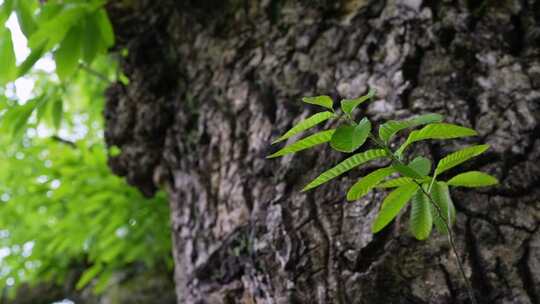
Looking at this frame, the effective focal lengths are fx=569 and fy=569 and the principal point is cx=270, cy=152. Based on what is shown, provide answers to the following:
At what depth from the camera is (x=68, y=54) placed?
1.44m

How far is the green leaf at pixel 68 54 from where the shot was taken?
4.68 feet

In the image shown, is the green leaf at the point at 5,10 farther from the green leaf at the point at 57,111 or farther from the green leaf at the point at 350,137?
the green leaf at the point at 350,137

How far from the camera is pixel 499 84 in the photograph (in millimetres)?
1211

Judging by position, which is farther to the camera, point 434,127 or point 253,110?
point 253,110

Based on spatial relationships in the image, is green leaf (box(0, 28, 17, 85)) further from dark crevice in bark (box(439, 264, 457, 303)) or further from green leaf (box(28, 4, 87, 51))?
dark crevice in bark (box(439, 264, 457, 303))

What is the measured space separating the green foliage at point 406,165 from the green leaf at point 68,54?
0.85 m

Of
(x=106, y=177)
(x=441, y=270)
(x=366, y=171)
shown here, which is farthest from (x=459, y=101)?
(x=106, y=177)

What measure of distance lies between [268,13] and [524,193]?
0.87 m

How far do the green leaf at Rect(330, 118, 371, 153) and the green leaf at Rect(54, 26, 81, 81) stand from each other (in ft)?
2.98

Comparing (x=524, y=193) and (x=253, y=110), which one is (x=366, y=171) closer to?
(x=524, y=193)

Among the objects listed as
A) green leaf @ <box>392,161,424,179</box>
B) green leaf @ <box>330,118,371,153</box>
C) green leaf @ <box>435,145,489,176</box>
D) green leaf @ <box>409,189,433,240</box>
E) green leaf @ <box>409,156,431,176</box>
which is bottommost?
green leaf @ <box>409,189,433,240</box>

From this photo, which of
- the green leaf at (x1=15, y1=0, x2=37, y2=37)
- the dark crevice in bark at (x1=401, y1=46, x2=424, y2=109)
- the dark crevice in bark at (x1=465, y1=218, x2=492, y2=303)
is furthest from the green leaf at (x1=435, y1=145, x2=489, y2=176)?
the green leaf at (x1=15, y1=0, x2=37, y2=37)

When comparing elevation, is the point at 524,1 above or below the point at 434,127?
below

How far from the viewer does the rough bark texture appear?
3.48 feet
